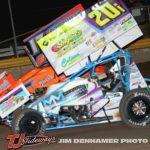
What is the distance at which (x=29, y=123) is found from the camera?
8211mm

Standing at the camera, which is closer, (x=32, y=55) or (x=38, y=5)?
(x=32, y=55)

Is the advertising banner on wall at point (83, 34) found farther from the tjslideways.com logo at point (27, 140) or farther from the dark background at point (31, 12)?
the dark background at point (31, 12)

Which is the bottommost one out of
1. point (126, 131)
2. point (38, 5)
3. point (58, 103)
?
point (126, 131)

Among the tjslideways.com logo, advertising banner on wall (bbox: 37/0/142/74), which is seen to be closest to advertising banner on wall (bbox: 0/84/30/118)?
the tjslideways.com logo

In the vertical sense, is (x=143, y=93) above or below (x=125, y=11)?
below

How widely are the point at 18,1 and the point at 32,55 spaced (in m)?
15.4

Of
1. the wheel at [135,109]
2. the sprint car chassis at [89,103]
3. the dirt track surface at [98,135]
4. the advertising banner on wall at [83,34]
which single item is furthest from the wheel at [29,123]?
the wheel at [135,109]

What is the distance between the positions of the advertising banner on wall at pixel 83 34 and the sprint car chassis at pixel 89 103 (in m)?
0.31

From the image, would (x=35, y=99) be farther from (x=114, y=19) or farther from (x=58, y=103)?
(x=114, y=19)

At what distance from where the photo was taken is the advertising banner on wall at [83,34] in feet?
26.5

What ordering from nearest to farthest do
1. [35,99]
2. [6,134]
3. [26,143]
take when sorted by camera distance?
[26,143]
[35,99]
[6,134]

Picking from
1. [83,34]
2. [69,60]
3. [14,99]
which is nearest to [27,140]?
[14,99]

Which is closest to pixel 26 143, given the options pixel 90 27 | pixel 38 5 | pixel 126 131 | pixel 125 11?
pixel 126 131

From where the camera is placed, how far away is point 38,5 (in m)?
23.1
